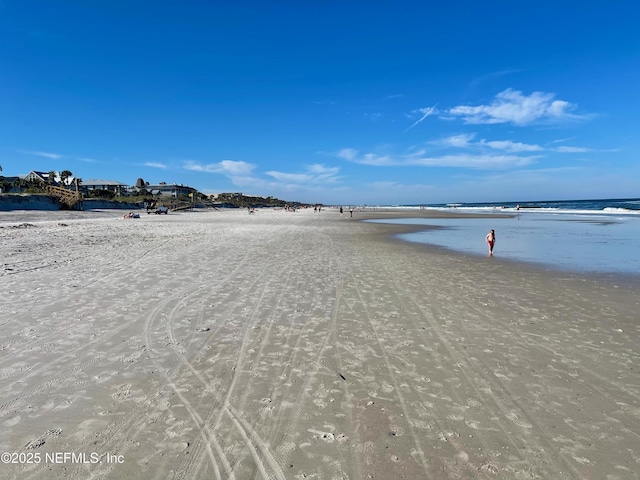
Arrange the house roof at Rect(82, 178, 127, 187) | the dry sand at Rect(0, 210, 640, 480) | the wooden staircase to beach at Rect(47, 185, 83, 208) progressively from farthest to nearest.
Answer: the house roof at Rect(82, 178, 127, 187) < the wooden staircase to beach at Rect(47, 185, 83, 208) < the dry sand at Rect(0, 210, 640, 480)

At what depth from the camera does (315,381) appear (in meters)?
4.66

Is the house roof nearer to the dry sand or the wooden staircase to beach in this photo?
the wooden staircase to beach

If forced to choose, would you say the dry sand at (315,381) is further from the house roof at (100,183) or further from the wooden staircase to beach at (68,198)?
the house roof at (100,183)

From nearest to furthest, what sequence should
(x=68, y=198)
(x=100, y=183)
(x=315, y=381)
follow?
1. (x=315, y=381)
2. (x=68, y=198)
3. (x=100, y=183)

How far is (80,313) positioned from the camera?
7.27 metres

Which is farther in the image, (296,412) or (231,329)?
(231,329)

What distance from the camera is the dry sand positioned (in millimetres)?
3221

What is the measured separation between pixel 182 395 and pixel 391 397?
258 centimetres

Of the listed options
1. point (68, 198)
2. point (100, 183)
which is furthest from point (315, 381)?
point (100, 183)

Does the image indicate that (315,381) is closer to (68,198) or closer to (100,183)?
(68,198)

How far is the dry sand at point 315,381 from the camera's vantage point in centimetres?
322

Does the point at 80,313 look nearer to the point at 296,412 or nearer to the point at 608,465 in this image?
the point at 296,412

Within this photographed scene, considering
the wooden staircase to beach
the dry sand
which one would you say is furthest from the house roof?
the dry sand

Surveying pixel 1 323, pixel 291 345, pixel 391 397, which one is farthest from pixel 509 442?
pixel 1 323
